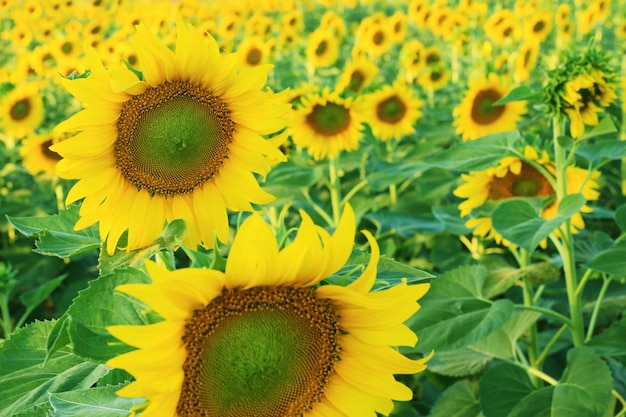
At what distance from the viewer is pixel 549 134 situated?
4.70 m

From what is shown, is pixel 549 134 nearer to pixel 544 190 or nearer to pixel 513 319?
pixel 544 190

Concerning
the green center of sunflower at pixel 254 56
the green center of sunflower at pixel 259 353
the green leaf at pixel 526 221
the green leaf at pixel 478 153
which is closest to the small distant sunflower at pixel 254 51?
the green center of sunflower at pixel 254 56

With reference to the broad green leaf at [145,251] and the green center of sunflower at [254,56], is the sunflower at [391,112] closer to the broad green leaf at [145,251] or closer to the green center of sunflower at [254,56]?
the green center of sunflower at [254,56]

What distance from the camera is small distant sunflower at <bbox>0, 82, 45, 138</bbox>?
5809 mm

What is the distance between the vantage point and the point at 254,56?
7.34 m

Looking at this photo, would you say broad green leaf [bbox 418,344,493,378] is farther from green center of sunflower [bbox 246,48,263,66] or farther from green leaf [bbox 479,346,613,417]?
green center of sunflower [bbox 246,48,263,66]

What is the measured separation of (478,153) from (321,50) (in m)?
4.65

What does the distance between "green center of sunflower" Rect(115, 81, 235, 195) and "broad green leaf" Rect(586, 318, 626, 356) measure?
1.35 meters

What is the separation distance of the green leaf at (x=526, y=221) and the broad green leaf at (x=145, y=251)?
1.03 metres

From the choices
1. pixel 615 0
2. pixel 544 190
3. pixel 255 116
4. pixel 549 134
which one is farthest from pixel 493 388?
pixel 615 0

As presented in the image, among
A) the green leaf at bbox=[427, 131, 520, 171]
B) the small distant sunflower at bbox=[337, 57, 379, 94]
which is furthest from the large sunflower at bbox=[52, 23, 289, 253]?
the small distant sunflower at bbox=[337, 57, 379, 94]

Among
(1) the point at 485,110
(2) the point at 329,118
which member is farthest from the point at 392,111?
(2) the point at 329,118

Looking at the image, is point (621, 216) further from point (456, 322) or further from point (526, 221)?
point (456, 322)

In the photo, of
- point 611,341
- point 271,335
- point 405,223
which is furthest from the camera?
point 405,223
